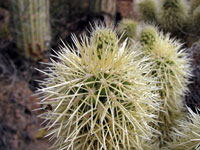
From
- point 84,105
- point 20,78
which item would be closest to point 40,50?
point 20,78

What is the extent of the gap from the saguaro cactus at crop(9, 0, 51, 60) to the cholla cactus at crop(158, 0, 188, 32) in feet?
5.35

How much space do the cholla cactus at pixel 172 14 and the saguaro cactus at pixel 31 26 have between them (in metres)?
1.63

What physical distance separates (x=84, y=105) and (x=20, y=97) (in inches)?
83.8

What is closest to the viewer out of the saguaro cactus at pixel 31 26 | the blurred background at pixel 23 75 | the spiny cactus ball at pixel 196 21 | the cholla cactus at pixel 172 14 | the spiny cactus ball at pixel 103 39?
the spiny cactus ball at pixel 103 39

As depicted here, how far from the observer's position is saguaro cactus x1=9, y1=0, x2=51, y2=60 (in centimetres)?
269

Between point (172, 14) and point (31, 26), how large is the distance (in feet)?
5.79

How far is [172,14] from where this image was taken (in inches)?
66.2

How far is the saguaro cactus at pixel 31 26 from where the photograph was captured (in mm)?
2693

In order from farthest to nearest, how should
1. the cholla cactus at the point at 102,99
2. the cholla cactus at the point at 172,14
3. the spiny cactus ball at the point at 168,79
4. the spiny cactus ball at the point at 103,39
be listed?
the cholla cactus at the point at 172,14, the spiny cactus ball at the point at 168,79, the spiny cactus ball at the point at 103,39, the cholla cactus at the point at 102,99

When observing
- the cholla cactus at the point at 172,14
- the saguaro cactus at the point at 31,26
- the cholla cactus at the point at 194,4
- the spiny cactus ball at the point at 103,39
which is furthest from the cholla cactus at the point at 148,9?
the saguaro cactus at the point at 31,26

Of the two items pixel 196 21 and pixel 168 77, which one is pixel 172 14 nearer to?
pixel 196 21

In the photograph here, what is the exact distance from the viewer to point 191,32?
1705 millimetres

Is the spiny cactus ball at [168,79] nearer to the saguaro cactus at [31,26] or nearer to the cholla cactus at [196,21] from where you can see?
the cholla cactus at [196,21]

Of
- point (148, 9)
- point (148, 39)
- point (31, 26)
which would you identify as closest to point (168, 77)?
point (148, 39)
